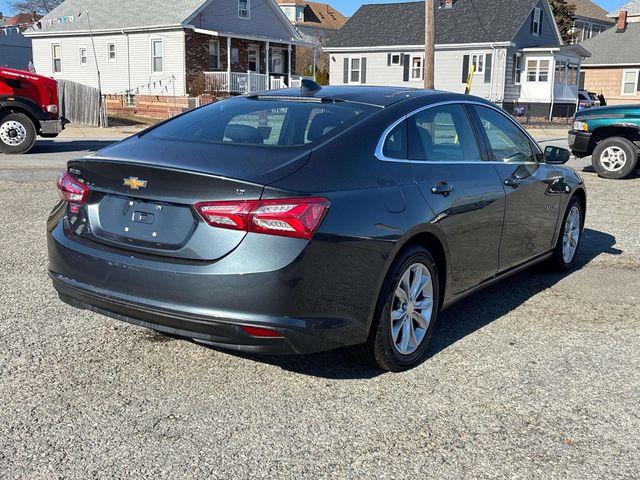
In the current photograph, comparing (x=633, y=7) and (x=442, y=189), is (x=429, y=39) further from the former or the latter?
(x=633, y=7)

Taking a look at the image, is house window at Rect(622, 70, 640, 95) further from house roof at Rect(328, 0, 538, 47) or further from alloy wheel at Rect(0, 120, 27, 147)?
alloy wheel at Rect(0, 120, 27, 147)

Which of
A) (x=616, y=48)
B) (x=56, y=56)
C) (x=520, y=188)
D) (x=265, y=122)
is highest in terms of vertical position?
(x=616, y=48)

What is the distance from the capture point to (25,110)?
1600 centimetres

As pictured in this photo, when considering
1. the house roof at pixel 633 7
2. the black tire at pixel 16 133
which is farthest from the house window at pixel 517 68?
the house roof at pixel 633 7

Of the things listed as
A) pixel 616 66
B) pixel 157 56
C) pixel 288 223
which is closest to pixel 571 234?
pixel 288 223

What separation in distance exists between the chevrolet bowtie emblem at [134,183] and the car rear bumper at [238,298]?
0.35m

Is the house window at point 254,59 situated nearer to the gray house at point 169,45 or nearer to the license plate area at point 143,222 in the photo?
the gray house at point 169,45

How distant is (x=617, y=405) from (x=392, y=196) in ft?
5.35

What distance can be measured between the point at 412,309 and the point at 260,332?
1.12 metres

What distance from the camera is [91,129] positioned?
2503cm

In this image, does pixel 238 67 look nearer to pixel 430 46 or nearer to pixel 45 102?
pixel 430 46

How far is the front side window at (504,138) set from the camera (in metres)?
5.43

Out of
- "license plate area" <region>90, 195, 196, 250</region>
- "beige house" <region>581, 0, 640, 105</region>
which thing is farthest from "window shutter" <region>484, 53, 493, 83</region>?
"license plate area" <region>90, 195, 196, 250</region>

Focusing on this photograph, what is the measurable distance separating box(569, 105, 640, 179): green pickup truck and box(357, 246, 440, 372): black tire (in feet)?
34.5
